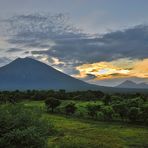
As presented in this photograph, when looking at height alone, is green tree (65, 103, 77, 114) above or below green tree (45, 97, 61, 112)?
below

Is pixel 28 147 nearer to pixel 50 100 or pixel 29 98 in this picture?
pixel 50 100

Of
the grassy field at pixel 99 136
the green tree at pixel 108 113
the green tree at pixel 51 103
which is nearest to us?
the grassy field at pixel 99 136

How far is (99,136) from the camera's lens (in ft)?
232

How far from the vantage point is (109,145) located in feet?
196

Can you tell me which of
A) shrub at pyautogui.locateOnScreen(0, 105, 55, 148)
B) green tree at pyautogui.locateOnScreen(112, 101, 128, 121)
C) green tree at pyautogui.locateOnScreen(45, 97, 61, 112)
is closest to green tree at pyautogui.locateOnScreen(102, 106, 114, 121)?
green tree at pyautogui.locateOnScreen(112, 101, 128, 121)

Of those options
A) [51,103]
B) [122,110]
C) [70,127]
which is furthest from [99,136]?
[51,103]

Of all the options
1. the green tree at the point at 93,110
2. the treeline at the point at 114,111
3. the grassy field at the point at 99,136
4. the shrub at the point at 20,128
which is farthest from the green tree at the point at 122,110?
the shrub at the point at 20,128

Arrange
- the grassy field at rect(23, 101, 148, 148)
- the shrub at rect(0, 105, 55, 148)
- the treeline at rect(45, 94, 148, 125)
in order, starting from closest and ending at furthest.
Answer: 1. the shrub at rect(0, 105, 55, 148)
2. the grassy field at rect(23, 101, 148, 148)
3. the treeline at rect(45, 94, 148, 125)

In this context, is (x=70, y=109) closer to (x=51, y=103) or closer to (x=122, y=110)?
(x=51, y=103)

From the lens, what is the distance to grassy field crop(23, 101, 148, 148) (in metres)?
59.6

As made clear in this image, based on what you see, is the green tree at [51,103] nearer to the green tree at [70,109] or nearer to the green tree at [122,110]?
the green tree at [70,109]

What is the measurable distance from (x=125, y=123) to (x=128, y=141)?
91.8 ft

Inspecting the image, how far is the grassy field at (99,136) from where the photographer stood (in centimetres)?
5959

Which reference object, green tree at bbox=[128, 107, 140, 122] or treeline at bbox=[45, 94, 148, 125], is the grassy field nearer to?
green tree at bbox=[128, 107, 140, 122]
